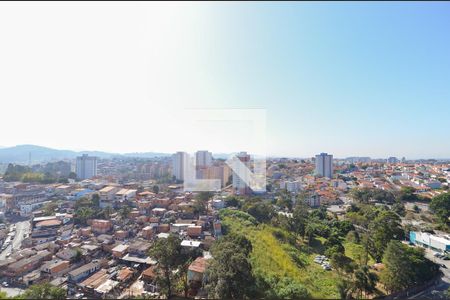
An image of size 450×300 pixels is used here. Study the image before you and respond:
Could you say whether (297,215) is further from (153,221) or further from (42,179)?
(42,179)

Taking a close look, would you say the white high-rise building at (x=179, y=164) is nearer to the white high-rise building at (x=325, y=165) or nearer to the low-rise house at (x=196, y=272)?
the white high-rise building at (x=325, y=165)

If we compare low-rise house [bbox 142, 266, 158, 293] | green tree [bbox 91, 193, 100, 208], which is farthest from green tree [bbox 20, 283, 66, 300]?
green tree [bbox 91, 193, 100, 208]

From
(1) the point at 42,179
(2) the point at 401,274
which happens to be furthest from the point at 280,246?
(1) the point at 42,179

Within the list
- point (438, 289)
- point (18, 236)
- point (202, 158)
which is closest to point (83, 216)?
point (18, 236)

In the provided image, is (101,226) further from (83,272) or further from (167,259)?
(167,259)

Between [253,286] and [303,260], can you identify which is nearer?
[253,286]
